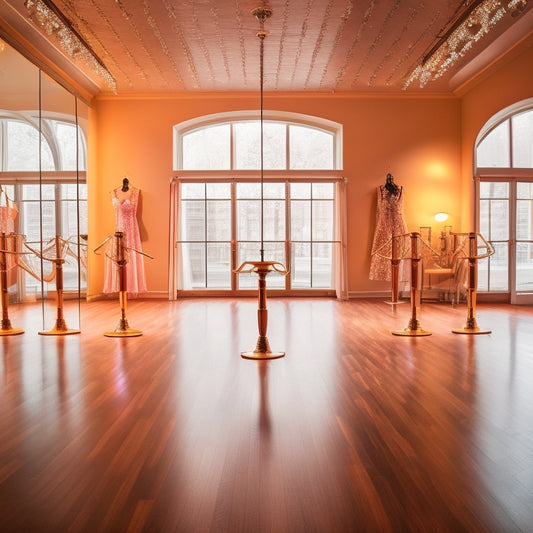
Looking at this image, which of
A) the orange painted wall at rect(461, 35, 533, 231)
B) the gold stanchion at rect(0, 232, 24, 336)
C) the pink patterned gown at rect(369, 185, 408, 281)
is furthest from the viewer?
the pink patterned gown at rect(369, 185, 408, 281)

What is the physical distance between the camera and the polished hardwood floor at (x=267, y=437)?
70.8 inches

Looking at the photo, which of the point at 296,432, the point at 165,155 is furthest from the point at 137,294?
the point at 296,432

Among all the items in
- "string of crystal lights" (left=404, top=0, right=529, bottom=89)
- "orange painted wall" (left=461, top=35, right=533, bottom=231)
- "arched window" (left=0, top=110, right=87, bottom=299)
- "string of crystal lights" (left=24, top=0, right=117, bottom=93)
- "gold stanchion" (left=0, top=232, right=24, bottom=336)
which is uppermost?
"string of crystal lights" (left=404, top=0, right=529, bottom=89)

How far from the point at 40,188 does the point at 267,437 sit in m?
3.98

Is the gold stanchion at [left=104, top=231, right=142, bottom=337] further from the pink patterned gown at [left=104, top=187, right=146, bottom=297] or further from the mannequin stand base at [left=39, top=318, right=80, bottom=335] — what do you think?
the pink patterned gown at [left=104, top=187, right=146, bottom=297]

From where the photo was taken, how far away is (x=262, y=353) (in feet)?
15.4

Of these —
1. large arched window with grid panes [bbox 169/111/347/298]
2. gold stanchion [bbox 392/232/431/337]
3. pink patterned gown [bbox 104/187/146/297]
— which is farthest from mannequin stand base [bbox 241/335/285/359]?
large arched window with grid panes [bbox 169/111/347/298]

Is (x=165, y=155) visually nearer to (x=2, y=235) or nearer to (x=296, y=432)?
(x=2, y=235)

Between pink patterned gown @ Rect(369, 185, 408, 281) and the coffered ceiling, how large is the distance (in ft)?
6.10

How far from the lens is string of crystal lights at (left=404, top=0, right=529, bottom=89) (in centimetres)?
Result: 620

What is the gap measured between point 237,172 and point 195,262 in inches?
70.1

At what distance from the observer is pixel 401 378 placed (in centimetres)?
382

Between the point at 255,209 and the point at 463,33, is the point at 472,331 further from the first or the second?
the point at 255,209

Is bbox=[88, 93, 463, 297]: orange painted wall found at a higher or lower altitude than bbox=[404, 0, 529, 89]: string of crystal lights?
lower
